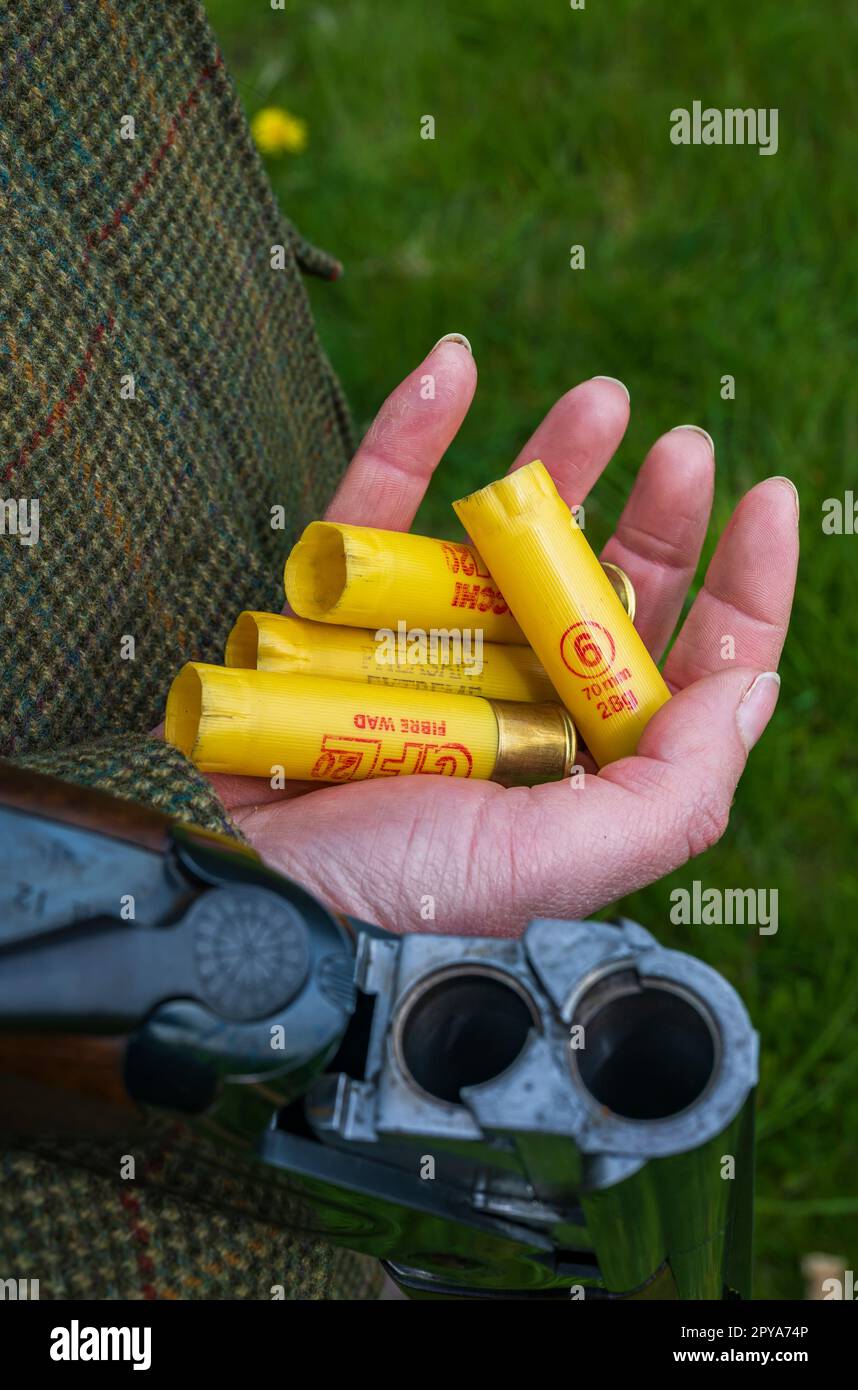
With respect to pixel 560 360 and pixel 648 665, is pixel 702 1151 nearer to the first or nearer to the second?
pixel 648 665

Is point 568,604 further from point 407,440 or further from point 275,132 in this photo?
point 275,132

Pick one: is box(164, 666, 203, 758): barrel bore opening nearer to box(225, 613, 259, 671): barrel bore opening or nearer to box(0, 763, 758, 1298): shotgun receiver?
box(225, 613, 259, 671): barrel bore opening

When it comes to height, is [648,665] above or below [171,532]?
below

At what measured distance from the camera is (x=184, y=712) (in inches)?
65.8

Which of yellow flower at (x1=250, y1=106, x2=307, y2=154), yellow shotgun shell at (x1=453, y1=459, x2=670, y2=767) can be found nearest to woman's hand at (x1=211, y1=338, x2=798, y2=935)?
yellow shotgun shell at (x1=453, y1=459, x2=670, y2=767)

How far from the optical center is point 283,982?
99cm

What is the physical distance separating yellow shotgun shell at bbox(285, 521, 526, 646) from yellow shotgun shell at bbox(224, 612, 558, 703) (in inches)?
1.3

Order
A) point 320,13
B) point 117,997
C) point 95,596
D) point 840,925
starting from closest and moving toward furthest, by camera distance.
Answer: point 117,997
point 95,596
point 840,925
point 320,13

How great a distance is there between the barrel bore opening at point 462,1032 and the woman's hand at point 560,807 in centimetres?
45

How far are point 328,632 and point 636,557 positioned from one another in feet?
1.92

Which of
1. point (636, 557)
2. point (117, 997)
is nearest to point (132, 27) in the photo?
point (636, 557)

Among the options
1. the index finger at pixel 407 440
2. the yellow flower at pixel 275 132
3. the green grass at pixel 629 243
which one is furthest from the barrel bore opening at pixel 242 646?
the yellow flower at pixel 275 132

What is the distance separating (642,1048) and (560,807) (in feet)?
1.74

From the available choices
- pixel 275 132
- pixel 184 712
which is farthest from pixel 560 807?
pixel 275 132
